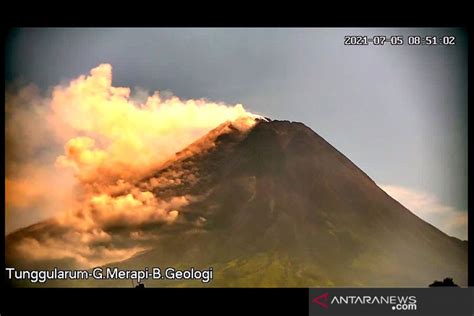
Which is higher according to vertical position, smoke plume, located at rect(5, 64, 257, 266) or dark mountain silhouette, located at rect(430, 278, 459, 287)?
smoke plume, located at rect(5, 64, 257, 266)

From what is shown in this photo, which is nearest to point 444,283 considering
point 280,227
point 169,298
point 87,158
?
point 280,227

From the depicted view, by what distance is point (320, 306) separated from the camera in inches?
272

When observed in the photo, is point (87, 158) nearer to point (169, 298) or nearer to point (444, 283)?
point (169, 298)

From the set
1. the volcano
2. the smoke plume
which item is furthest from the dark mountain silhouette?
the smoke plume

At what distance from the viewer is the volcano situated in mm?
7160

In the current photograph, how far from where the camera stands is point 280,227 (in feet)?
23.9

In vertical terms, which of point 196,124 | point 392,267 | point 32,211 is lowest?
point 392,267

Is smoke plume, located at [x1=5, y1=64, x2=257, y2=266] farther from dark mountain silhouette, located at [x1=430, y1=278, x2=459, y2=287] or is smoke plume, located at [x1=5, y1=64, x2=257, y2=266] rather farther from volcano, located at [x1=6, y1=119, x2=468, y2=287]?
dark mountain silhouette, located at [x1=430, y1=278, x2=459, y2=287]

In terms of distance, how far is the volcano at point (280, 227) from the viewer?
716cm

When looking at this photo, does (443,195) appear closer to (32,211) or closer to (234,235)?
(234,235)

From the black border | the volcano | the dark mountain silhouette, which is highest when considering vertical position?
the volcano

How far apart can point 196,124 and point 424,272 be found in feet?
10.9

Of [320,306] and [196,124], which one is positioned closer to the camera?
[320,306]
